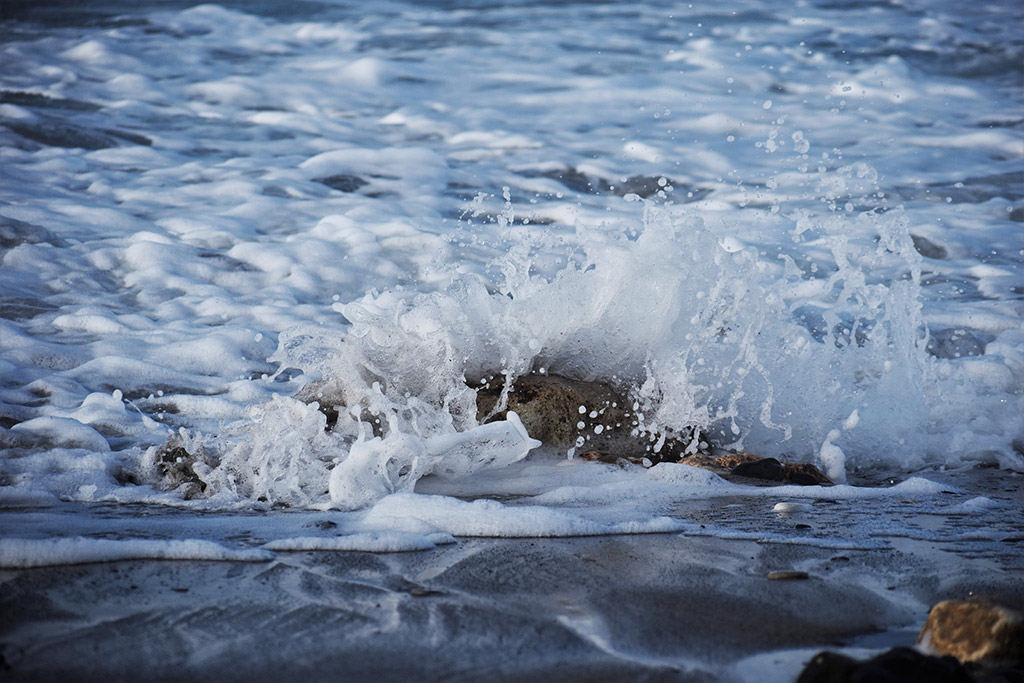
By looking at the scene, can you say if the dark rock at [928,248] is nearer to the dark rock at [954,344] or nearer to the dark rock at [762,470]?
the dark rock at [954,344]

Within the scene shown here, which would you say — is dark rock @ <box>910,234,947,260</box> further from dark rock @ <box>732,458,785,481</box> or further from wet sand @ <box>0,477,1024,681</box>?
wet sand @ <box>0,477,1024,681</box>

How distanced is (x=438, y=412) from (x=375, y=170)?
509 centimetres

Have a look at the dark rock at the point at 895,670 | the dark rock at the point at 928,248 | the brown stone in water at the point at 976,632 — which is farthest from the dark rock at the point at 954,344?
the dark rock at the point at 895,670

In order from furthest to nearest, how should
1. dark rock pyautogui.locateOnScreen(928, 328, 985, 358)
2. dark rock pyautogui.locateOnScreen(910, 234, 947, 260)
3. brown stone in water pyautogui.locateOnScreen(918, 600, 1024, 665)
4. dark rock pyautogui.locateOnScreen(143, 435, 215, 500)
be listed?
dark rock pyautogui.locateOnScreen(910, 234, 947, 260)
dark rock pyautogui.locateOnScreen(928, 328, 985, 358)
dark rock pyautogui.locateOnScreen(143, 435, 215, 500)
brown stone in water pyautogui.locateOnScreen(918, 600, 1024, 665)

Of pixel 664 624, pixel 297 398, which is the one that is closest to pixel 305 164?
pixel 297 398

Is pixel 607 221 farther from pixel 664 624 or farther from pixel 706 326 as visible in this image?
pixel 664 624

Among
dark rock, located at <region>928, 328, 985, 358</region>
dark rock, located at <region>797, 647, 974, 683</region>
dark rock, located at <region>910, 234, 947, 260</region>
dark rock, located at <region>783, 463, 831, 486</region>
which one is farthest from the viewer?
dark rock, located at <region>910, 234, 947, 260</region>

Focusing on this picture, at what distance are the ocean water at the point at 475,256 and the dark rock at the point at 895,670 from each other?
1046mm

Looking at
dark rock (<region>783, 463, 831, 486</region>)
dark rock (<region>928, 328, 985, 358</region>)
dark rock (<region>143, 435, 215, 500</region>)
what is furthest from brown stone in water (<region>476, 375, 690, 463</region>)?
dark rock (<region>928, 328, 985, 358</region>)

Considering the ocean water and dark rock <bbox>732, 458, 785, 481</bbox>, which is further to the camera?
dark rock <bbox>732, 458, 785, 481</bbox>

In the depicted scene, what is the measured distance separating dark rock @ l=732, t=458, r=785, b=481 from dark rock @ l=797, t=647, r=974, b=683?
5.78 ft

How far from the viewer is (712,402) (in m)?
3.85

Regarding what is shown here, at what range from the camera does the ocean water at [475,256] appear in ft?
9.98

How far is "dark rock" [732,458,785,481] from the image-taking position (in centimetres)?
321
